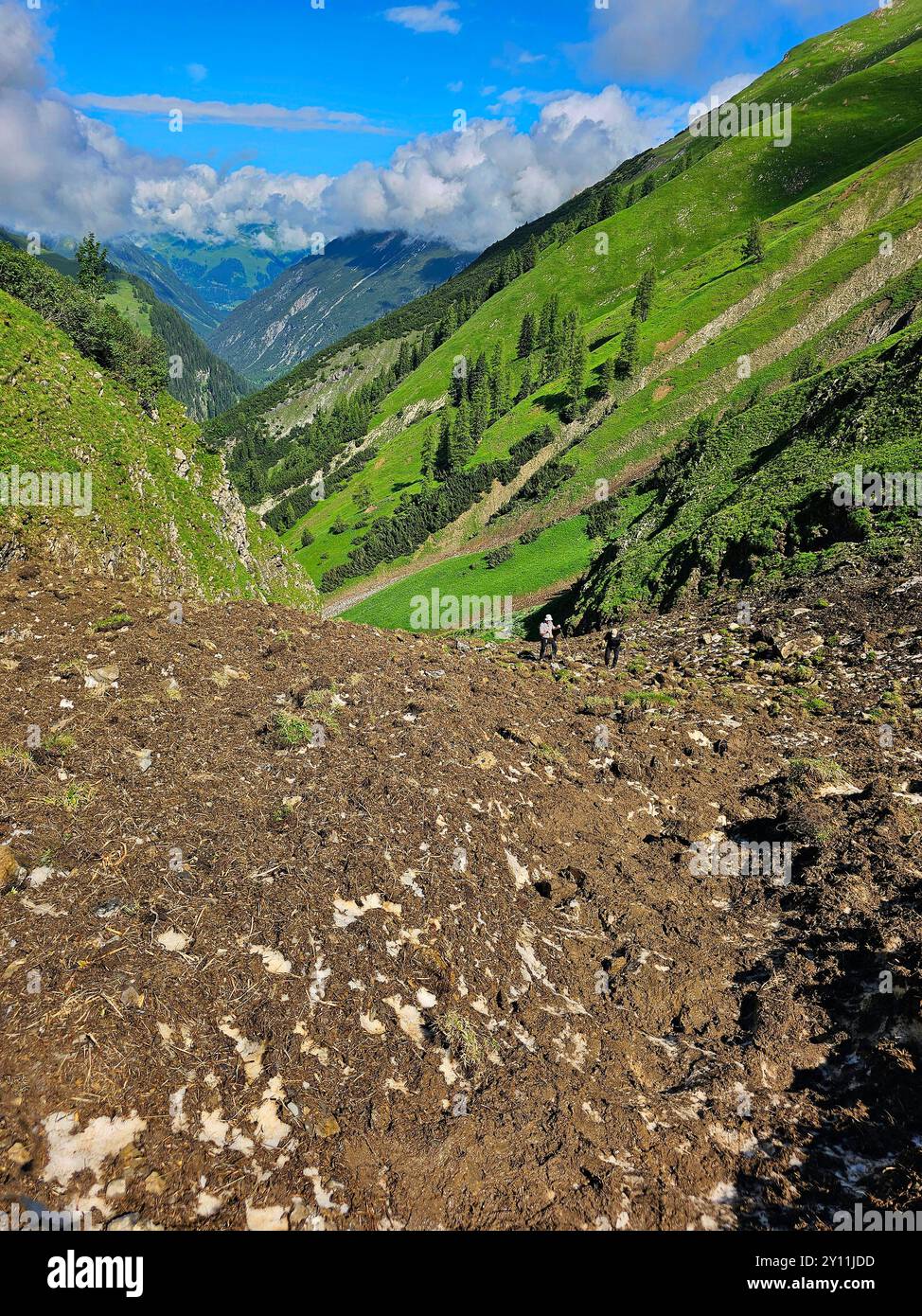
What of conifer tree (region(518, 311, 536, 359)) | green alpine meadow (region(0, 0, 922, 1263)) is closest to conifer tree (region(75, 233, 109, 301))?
green alpine meadow (region(0, 0, 922, 1263))

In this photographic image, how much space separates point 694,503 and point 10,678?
3684 centimetres

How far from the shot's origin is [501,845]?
436 inches

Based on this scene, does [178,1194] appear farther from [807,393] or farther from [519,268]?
[519,268]

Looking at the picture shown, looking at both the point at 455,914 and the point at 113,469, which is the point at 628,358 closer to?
the point at 113,469

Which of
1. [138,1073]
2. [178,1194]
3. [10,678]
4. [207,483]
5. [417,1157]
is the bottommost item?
[417,1157]

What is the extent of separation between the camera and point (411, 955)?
331 inches

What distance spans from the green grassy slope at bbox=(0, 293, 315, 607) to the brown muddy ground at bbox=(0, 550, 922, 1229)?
7.97 meters

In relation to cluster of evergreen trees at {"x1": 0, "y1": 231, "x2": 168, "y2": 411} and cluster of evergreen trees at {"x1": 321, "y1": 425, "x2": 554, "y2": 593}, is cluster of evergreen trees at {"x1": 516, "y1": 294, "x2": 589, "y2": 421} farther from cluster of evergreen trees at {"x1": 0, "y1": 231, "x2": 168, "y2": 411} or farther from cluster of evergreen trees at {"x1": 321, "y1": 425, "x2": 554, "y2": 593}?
cluster of evergreen trees at {"x1": 0, "y1": 231, "x2": 168, "y2": 411}

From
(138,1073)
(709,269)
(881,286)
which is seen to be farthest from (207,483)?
(709,269)

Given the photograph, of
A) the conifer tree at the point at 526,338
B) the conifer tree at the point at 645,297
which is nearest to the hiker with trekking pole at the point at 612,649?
the conifer tree at the point at 645,297

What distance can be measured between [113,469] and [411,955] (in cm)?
2784

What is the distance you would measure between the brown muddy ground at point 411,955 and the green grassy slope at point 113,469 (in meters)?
7.97

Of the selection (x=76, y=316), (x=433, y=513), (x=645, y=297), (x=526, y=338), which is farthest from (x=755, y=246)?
(x=76, y=316)

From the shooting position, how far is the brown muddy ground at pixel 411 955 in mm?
6164
